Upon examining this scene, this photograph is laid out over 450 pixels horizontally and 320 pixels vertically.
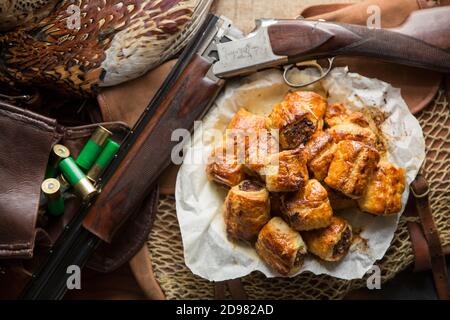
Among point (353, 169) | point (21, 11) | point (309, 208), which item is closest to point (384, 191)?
point (353, 169)

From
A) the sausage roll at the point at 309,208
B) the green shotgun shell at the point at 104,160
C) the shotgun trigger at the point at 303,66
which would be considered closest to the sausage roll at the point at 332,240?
the sausage roll at the point at 309,208

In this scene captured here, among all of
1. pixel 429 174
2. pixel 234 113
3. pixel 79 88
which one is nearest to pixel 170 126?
pixel 234 113

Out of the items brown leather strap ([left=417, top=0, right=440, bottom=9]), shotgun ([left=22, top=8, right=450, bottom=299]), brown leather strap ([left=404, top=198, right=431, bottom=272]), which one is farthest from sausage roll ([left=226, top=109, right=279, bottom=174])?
brown leather strap ([left=417, top=0, right=440, bottom=9])

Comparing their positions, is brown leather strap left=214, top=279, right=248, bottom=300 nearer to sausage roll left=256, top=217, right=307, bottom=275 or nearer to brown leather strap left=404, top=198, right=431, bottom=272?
sausage roll left=256, top=217, right=307, bottom=275

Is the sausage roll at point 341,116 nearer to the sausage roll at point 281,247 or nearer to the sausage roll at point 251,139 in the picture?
the sausage roll at point 251,139

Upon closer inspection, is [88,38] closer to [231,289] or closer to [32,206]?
[32,206]

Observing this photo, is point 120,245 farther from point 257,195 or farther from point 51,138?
point 257,195
